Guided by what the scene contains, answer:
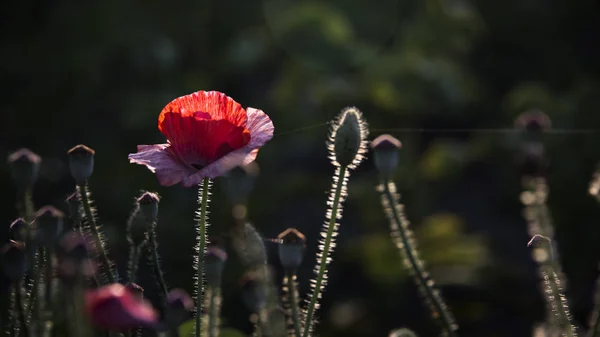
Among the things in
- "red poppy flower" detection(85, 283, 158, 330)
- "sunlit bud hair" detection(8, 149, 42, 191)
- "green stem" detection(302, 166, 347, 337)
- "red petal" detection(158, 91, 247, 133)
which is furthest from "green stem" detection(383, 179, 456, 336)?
"red poppy flower" detection(85, 283, 158, 330)

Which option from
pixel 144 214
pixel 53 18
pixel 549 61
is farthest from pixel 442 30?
pixel 144 214

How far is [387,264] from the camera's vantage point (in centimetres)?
316

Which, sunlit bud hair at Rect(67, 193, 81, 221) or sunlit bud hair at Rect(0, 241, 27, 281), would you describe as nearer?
sunlit bud hair at Rect(0, 241, 27, 281)

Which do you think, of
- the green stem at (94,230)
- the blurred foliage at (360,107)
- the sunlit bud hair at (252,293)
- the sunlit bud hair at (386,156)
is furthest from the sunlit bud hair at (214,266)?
the blurred foliage at (360,107)

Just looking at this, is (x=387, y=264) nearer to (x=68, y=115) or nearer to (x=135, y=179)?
(x=135, y=179)

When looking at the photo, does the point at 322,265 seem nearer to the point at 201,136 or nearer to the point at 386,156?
the point at 201,136

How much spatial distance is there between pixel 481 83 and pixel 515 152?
1.30 m

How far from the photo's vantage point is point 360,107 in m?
4.02

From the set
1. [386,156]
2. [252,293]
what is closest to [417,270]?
[386,156]

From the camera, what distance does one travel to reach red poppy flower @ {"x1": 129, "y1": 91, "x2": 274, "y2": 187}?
110 cm

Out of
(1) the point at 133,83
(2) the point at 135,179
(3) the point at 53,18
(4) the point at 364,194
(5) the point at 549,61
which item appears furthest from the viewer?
(5) the point at 549,61

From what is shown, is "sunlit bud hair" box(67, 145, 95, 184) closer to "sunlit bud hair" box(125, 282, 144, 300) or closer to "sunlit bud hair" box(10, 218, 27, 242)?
"sunlit bud hair" box(10, 218, 27, 242)

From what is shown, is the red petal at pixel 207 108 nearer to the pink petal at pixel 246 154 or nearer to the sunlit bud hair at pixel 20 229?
the pink petal at pixel 246 154

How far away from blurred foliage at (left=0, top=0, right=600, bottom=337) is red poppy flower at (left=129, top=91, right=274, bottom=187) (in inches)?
67.9
